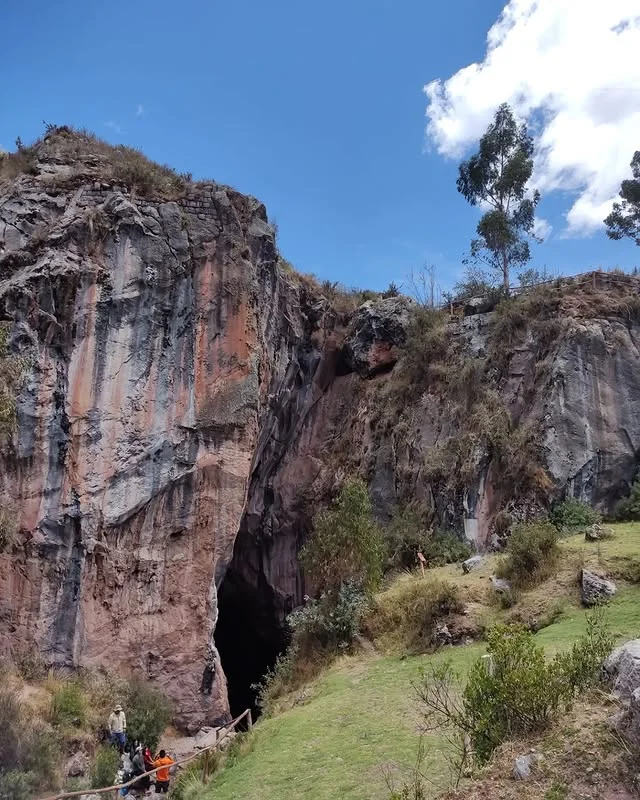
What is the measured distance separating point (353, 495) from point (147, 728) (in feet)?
23.1

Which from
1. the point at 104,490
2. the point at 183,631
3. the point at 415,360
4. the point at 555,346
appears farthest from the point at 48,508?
the point at 555,346

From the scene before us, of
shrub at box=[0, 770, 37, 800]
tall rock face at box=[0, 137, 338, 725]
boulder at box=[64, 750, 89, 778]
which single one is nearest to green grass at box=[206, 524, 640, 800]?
shrub at box=[0, 770, 37, 800]

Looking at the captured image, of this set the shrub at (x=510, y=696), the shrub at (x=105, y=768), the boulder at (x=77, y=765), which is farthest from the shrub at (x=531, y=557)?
the boulder at (x=77, y=765)

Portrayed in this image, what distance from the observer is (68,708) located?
13.5m

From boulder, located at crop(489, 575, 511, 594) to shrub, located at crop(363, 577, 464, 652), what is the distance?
844mm

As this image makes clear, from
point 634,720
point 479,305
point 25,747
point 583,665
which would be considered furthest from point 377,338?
point 634,720

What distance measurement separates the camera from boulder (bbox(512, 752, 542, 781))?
5.40m

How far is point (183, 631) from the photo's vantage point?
54.9 ft

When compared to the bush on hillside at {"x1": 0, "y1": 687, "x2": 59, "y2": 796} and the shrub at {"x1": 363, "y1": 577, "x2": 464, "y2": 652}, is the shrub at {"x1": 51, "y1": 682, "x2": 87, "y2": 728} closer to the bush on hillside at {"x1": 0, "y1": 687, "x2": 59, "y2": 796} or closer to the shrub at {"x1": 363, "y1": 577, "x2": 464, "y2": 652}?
the bush on hillside at {"x1": 0, "y1": 687, "x2": 59, "y2": 796}

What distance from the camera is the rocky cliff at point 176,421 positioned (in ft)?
52.3

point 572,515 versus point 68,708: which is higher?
point 572,515

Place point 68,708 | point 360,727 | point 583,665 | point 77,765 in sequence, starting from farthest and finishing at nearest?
1. point 68,708
2. point 77,765
3. point 360,727
4. point 583,665

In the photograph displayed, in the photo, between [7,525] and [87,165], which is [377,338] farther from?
[7,525]

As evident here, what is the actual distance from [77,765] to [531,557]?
10.3m
